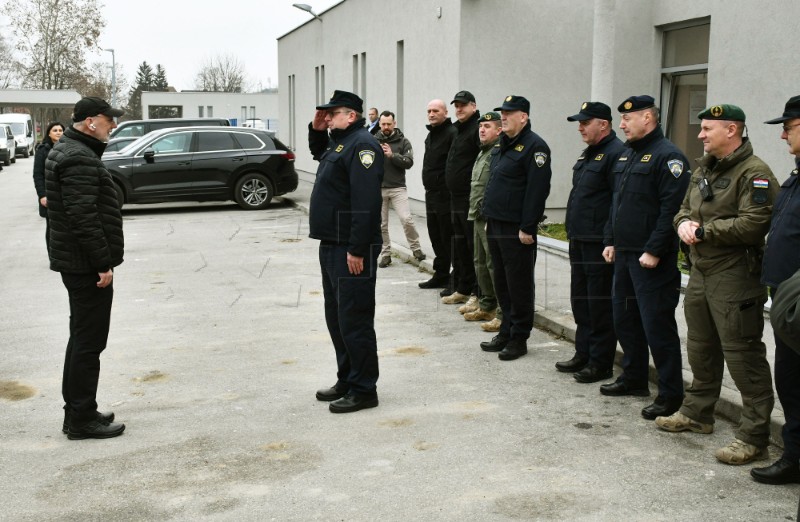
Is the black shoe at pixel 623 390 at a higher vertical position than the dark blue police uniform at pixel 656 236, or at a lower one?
lower

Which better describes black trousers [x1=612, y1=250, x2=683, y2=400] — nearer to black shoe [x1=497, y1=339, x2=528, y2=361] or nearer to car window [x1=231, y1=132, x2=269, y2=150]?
black shoe [x1=497, y1=339, x2=528, y2=361]

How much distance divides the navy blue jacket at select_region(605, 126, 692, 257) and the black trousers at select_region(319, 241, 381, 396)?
1.64 m

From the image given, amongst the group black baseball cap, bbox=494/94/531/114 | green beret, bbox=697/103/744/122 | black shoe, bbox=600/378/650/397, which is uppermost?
black baseball cap, bbox=494/94/531/114

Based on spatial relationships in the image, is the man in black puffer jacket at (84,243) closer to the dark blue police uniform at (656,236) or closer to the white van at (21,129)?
the dark blue police uniform at (656,236)

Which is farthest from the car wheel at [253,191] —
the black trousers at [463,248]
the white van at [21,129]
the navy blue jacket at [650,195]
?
the white van at [21,129]

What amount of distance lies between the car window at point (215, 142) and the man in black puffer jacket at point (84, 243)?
44.2 feet

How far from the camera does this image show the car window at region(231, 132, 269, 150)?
18.9 metres

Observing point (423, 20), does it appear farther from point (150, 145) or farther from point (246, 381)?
point (246, 381)

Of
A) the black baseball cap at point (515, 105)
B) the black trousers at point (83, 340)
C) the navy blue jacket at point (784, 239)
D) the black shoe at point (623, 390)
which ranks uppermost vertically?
the black baseball cap at point (515, 105)

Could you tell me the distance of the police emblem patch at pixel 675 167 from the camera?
17.9 ft

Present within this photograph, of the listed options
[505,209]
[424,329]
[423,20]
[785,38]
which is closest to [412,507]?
[505,209]

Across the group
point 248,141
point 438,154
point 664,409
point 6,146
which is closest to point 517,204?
point 664,409

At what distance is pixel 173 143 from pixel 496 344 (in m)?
12.8

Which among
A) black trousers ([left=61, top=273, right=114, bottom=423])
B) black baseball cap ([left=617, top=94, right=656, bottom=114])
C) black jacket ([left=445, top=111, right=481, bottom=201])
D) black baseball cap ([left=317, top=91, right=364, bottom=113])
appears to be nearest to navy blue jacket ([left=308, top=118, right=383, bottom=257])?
black baseball cap ([left=317, top=91, right=364, bottom=113])
